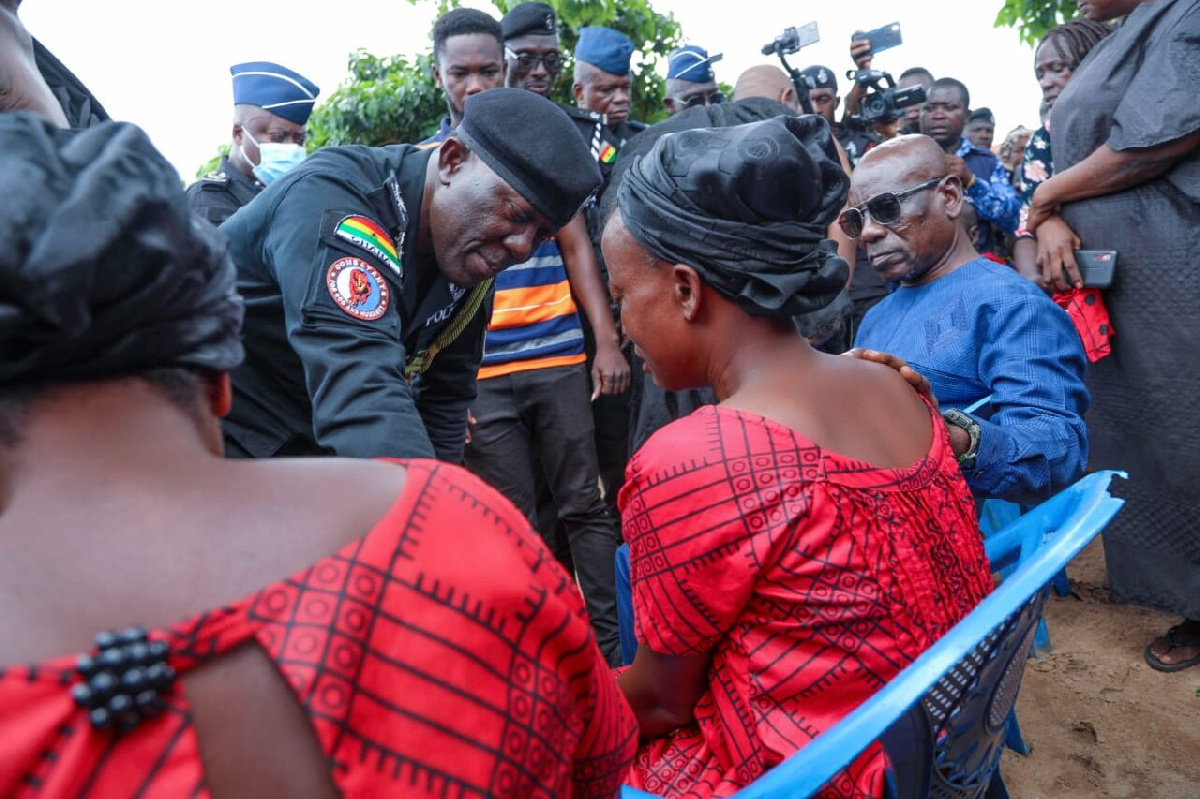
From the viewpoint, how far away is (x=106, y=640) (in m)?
0.81

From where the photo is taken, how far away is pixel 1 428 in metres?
0.89

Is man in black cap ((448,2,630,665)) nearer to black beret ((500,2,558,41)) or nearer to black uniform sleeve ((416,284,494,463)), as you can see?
black uniform sleeve ((416,284,494,463))

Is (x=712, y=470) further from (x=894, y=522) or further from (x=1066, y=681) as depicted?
(x=1066, y=681)

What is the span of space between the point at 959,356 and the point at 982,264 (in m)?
0.32

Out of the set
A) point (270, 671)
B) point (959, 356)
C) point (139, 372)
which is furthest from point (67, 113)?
point (959, 356)

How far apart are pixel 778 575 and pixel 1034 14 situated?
849cm

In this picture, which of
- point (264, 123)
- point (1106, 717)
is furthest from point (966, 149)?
point (264, 123)

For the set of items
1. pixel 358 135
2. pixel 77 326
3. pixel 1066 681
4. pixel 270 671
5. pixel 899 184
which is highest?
pixel 77 326

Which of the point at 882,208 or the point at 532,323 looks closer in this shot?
the point at 882,208

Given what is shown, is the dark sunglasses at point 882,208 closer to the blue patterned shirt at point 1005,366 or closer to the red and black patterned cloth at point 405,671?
the blue patterned shirt at point 1005,366

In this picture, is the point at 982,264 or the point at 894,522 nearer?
the point at 894,522

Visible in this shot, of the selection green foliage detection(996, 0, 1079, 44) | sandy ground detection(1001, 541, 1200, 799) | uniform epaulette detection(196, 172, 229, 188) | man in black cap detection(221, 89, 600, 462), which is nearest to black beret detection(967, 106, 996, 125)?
green foliage detection(996, 0, 1079, 44)

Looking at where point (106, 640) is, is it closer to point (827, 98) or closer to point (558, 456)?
point (558, 456)

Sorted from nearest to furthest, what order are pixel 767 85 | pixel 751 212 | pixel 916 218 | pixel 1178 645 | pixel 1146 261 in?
1. pixel 751 212
2. pixel 916 218
3. pixel 1146 261
4. pixel 1178 645
5. pixel 767 85
